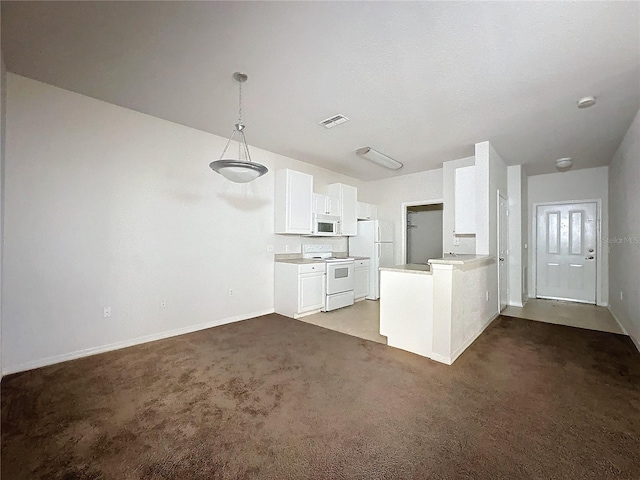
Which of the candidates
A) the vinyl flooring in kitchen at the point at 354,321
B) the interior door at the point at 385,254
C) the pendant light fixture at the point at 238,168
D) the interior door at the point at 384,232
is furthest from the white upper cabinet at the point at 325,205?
the pendant light fixture at the point at 238,168

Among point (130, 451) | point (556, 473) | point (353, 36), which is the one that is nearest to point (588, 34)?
point (353, 36)

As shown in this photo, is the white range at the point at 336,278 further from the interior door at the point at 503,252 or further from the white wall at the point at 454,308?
the interior door at the point at 503,252

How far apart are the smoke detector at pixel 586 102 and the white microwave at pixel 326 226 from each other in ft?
12.1

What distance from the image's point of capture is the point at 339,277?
5020 millimetres

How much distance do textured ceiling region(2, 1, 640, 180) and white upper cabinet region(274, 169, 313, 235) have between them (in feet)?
3.39

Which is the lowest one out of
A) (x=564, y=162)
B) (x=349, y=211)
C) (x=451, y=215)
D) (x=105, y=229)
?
(x=105, y=229)

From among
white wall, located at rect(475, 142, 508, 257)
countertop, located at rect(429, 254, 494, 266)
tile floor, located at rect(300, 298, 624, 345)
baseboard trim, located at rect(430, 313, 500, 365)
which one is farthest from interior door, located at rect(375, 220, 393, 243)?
baseboard trim, located at rect(430, 313, 500, 365)

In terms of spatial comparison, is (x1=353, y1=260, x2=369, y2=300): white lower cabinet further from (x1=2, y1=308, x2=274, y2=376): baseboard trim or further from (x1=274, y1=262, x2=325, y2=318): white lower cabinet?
(x1=2, y1=308, x2=274, y2=376): baseboard trim

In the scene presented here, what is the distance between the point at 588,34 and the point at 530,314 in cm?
420

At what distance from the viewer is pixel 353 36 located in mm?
2008

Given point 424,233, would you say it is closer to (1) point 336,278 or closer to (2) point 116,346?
(1) point 336,278

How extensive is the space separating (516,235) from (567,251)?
59.6 inches

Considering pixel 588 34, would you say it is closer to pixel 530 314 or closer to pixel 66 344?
pixel 530 314

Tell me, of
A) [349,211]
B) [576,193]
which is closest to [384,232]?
[349,211]
